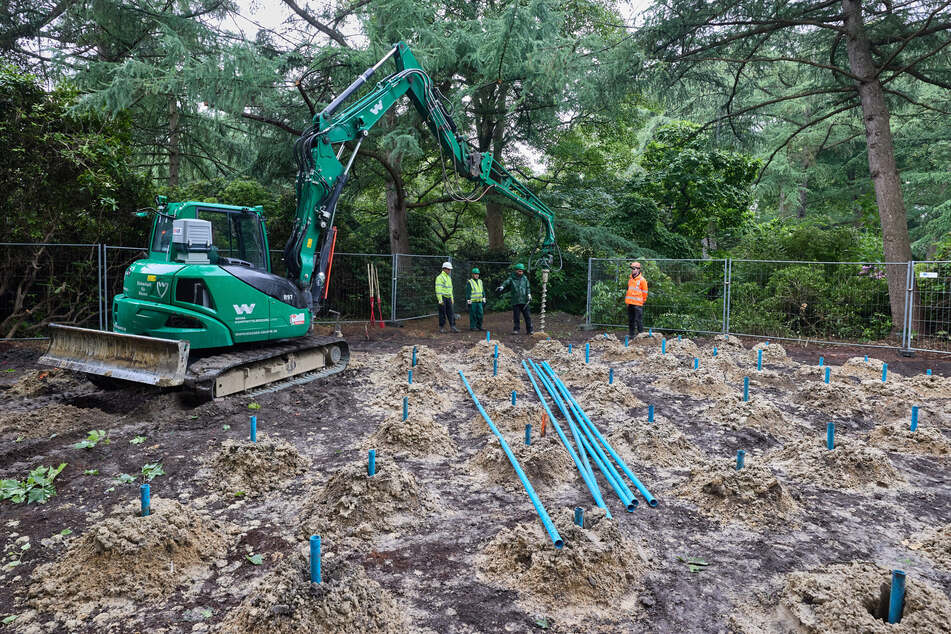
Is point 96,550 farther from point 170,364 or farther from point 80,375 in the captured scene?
point 80,375

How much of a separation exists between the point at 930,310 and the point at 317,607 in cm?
1276

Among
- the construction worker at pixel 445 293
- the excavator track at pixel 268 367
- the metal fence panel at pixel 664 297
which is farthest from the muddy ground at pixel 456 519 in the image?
the metal fence panel at pixel 664 297

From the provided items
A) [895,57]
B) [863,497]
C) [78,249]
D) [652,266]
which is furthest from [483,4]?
[863,497]

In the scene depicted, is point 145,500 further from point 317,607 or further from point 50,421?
point 50,421

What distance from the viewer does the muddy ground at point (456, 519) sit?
2.66 meters

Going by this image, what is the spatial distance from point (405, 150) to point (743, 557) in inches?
361

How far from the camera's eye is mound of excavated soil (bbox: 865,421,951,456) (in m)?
5.09

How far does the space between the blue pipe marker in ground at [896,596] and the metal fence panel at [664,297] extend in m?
10.6

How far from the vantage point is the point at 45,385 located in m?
6.80

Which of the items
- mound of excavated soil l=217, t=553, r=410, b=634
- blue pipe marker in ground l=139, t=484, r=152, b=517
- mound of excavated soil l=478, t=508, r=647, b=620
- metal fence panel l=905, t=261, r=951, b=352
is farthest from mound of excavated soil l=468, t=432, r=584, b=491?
metal fence panel l=905, t=261, r=951, b=352

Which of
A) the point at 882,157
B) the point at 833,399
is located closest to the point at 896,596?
the point at 833,399

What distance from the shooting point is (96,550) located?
9.82 feet

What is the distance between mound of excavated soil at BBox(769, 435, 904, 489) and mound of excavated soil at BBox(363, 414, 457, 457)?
2898 mm

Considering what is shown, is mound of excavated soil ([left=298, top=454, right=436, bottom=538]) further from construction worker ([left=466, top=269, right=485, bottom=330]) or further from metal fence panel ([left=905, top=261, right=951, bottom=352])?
metal fence panel ([left=905, top=261, right=951, bottom=352])
